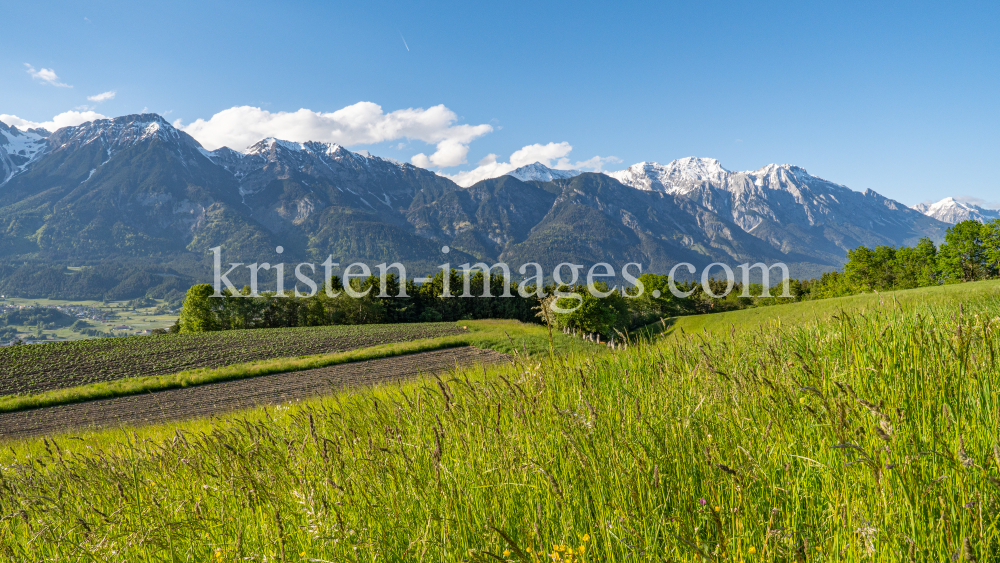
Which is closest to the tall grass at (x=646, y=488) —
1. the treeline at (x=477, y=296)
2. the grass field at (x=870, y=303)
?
the grass field at (x=870, y=303)

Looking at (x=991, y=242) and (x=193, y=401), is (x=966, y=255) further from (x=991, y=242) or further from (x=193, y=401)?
(x=193, y=401)

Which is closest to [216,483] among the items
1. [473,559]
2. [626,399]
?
[473,559]

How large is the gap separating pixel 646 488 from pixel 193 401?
906 inches

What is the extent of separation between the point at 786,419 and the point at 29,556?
164 inches

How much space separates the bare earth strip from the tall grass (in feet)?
38.0

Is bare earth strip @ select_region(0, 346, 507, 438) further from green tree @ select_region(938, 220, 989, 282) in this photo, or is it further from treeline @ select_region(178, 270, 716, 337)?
green tree @ select_region(938, 220, 989, 282)

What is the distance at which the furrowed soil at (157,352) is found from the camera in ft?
91.2

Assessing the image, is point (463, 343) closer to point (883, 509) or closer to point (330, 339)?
point (330, 339)

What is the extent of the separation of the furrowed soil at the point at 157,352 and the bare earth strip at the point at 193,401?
665cm

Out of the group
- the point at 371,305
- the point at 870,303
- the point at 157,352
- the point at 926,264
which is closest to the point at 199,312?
the point at 371,305

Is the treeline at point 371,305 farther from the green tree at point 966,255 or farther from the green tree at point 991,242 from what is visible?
the green tree at point 991,242

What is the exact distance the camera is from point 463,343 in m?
36.4

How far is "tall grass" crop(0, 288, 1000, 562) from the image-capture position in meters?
1.52

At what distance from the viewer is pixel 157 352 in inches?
1414
